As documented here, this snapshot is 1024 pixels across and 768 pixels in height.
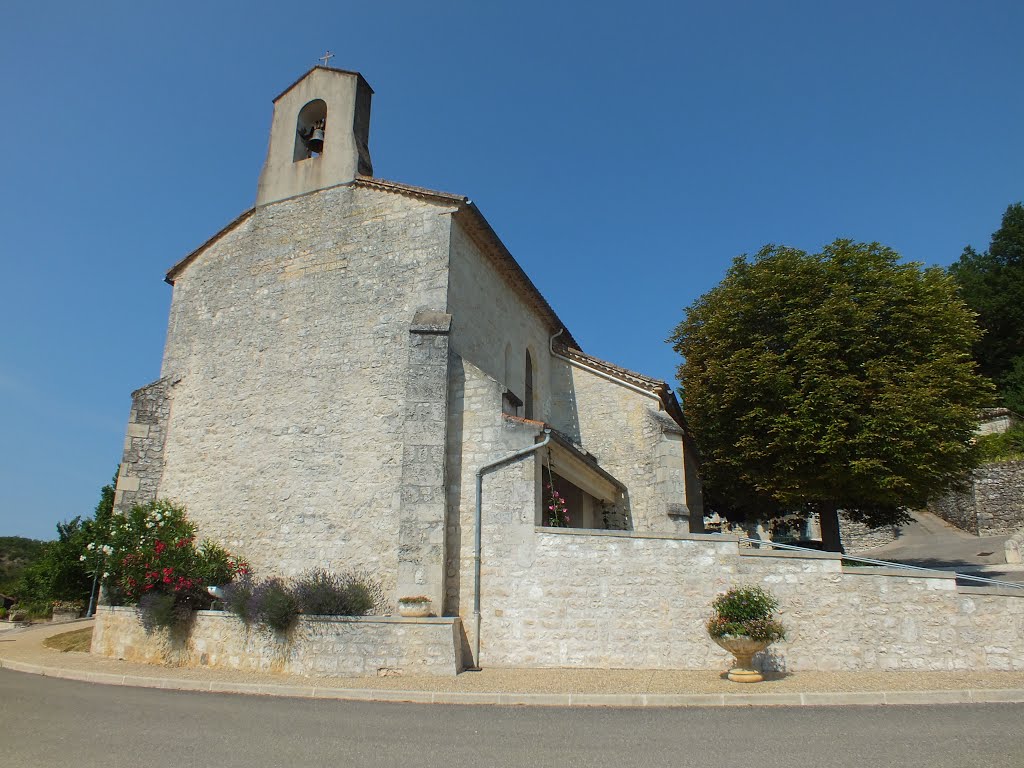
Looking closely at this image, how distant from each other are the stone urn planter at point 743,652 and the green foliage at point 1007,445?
23.7 meters

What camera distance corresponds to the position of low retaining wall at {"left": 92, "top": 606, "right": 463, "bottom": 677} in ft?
30.4

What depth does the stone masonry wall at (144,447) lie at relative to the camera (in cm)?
1348

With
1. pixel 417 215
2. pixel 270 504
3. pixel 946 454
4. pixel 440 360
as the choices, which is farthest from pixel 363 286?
pixel 946 454

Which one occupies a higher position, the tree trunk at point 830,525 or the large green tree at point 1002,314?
the large green tree at point 1002,314

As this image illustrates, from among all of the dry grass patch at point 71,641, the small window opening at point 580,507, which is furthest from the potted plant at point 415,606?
the dry grass patch at point 71,641

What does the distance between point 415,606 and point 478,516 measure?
1.72m

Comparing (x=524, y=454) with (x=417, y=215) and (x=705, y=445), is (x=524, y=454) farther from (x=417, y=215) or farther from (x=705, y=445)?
(x=705, y=445)

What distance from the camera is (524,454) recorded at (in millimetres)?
10867

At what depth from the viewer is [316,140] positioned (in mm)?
14688

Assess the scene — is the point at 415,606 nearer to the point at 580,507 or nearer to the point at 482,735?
the point at 482,735

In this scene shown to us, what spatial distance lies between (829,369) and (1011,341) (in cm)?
2763

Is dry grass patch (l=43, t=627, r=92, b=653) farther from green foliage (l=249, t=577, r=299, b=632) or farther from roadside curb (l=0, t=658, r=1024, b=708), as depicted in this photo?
roadside curb (l=0, t=658, r=1024, b=708)

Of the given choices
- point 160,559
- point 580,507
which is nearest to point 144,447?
point 160,559

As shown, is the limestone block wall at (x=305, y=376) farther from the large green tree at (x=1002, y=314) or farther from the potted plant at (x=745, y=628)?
the large green tree at (x=1002, y=314)
